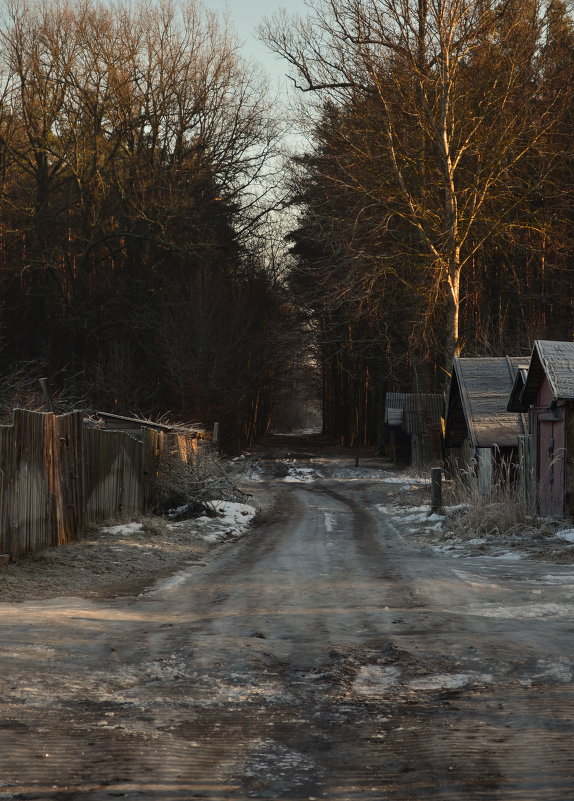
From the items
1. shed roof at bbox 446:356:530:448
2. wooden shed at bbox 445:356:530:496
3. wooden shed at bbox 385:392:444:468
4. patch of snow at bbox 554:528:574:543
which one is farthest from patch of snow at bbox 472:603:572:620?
wooden shed at bbox 385:392:444:468

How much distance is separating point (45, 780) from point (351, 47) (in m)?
26.6

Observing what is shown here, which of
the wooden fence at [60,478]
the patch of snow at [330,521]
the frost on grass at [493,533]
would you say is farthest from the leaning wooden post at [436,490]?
the wooden fence at [60,478]

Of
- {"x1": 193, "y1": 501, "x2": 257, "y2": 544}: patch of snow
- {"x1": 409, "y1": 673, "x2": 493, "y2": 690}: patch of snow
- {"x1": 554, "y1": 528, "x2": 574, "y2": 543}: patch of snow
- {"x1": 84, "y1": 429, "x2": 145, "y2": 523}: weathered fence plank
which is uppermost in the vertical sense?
{"x1": 84, "y1": 429, "x2": 145, "y2": 523}: weathered fence plank

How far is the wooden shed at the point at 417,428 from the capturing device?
37906 millimetres

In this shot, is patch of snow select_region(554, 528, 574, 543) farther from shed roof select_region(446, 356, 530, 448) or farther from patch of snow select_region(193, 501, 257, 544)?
shed roof select_region(446, 356, 530, 448)

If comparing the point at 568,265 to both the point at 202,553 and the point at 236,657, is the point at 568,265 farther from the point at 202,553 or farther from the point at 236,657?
the point at 236,657

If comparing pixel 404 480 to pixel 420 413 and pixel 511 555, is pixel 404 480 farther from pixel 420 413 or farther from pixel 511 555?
pixel 511 555

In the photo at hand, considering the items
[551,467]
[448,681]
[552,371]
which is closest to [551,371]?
[552,371]

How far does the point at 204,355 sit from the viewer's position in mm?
43781

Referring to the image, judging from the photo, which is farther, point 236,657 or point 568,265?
point 568,265

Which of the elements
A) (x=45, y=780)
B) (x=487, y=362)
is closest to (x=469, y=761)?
(x=45, y=780)

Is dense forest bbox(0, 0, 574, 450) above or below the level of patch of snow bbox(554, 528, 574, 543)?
above

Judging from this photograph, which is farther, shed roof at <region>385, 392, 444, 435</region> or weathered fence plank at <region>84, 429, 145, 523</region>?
shed roof at <region>385, 392, 444, 435</region>

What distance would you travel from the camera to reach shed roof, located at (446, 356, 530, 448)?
74.0 ft
